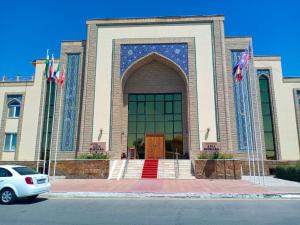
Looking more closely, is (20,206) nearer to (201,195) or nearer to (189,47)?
(201,195)

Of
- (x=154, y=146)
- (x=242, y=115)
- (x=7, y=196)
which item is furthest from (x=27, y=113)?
(x=242, y=115)

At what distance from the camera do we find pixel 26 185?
899cm

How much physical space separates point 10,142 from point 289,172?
23.7 m

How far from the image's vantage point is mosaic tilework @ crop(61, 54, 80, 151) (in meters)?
23.3

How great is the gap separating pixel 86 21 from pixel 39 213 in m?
21.4

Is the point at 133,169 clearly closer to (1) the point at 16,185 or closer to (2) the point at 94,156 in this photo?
(2) the point at 94,156

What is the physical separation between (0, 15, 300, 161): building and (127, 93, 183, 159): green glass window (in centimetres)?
9

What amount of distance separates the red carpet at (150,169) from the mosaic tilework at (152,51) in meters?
8.22

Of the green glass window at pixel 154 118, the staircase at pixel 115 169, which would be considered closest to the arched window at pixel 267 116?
the green glass window at pixel 154 118

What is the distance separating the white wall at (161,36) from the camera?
2248 cm

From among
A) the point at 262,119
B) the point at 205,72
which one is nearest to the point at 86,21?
the point at 205,72

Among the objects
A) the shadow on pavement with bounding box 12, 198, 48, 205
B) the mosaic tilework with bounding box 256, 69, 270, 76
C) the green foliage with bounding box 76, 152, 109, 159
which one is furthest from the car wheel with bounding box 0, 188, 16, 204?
the mosaic tilework with bounding box 256, 69, 270, 76

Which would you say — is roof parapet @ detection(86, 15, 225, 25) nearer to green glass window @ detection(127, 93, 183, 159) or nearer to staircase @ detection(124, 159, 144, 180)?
green glass window @ detection(127, 93, 183, 159)

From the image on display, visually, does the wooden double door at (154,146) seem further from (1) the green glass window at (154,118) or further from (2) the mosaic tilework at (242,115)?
(2) the mosaic tilework at (242,115)
